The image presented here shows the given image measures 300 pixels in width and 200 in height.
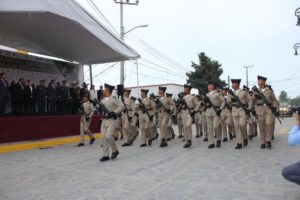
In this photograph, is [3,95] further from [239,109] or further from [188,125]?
[239,109]

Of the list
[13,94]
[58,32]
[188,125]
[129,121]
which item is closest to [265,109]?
[188,125]

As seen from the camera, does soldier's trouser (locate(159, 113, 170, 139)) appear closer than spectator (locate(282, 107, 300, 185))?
No

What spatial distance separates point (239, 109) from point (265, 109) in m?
0.75

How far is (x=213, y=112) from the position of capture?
11148 millimetres

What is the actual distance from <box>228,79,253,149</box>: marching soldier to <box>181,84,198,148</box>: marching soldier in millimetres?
1278

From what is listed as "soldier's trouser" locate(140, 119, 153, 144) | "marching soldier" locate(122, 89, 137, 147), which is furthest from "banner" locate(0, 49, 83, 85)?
"soldier's trouser" locate(140, 119, 153, 144)

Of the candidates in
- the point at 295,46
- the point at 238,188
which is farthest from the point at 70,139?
the point at 295,46

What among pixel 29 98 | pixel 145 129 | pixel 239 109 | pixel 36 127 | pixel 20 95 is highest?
pixel 20 95

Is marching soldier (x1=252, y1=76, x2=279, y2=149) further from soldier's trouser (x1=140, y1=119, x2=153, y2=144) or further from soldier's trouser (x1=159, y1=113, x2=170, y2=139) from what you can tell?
soldier's trouser (x1=140, y1=119, x2=153, y2=144)

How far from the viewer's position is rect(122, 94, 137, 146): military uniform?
13.0m

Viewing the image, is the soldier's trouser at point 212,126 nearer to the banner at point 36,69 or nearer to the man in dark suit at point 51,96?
the man in dark suit at point 51,96

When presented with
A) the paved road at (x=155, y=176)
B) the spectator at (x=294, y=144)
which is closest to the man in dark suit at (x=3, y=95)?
the paved road at (x=155, y=176)

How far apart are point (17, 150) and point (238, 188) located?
→ 28.2 feet

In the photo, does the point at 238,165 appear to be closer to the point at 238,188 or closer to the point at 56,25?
the point at 238,188
